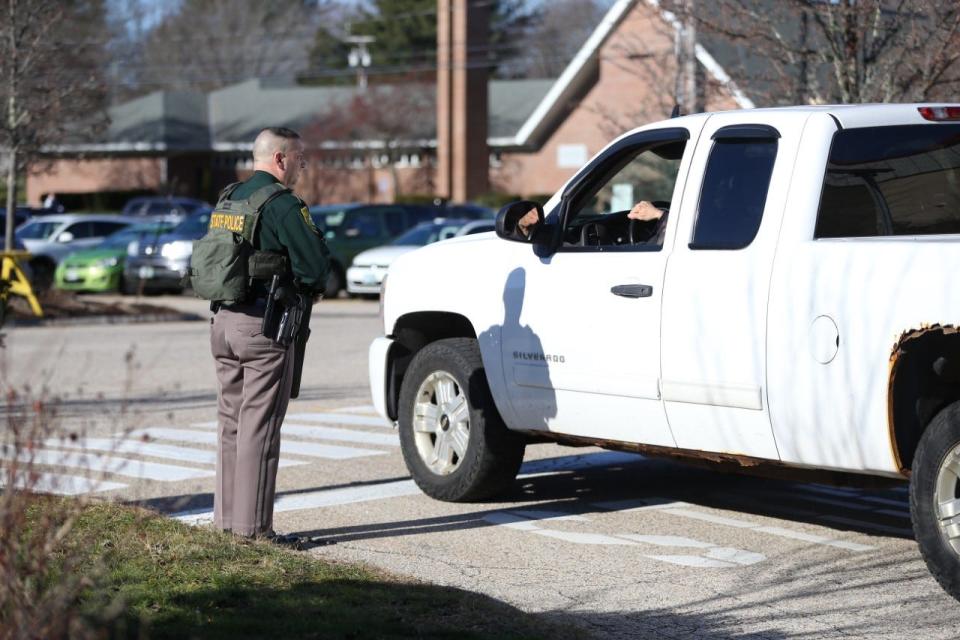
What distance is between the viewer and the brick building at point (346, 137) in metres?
56.5

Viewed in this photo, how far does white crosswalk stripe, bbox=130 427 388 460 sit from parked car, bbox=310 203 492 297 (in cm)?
1876

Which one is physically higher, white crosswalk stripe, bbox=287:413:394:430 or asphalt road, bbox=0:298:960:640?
white crosswalk stripe, bbox=287:413:394:430

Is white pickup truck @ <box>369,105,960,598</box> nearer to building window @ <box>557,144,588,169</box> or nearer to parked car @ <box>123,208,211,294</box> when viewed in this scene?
parked car @ <box>123,208,211,294</box>

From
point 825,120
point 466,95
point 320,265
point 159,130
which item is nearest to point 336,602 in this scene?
point 320,265

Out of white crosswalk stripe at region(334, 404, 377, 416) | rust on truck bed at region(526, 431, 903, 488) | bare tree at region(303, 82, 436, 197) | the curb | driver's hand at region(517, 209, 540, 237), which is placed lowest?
white crosswalk stripe at region(334, 404, 377, 416)

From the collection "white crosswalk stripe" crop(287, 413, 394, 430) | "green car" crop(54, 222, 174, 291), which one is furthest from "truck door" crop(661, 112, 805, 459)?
"green car" crop(54, 222, 174, 291)

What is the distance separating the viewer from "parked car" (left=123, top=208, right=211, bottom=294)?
102 feet

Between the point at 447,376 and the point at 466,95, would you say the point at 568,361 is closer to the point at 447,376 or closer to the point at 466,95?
the point at 447,376

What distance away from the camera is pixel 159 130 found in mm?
68125

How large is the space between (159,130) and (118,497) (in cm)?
6064

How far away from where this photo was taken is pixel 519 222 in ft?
28.4

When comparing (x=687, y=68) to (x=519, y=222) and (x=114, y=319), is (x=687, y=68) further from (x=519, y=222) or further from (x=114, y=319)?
(x=519, y=222)

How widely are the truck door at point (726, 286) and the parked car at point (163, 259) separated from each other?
23834mm

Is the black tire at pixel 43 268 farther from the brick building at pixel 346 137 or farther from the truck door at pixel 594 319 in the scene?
the truck door at pixel 594 319
